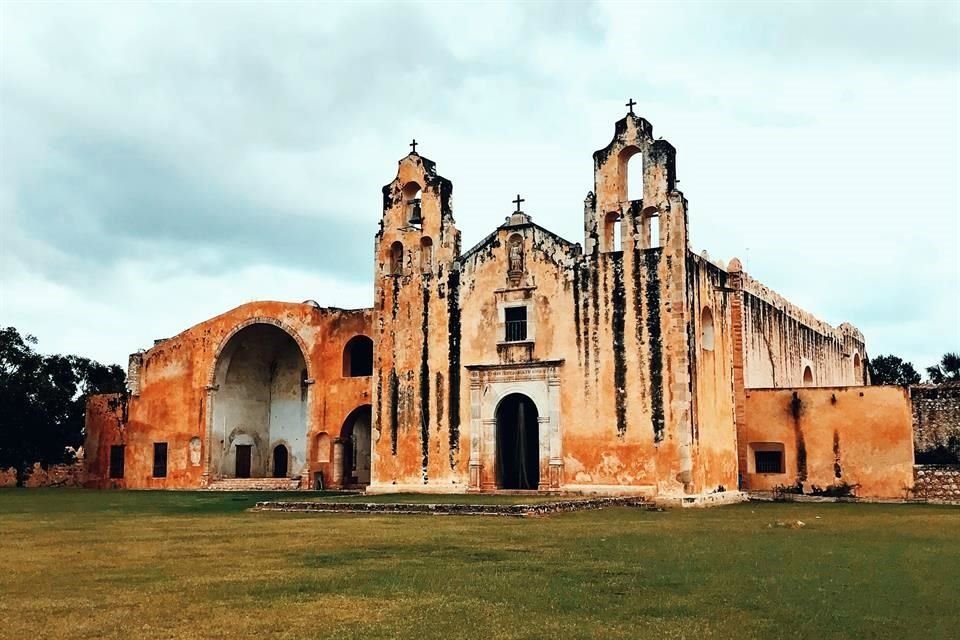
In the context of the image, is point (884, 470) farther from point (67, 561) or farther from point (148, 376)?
point (148, 376)

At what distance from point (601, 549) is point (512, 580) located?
280 cm

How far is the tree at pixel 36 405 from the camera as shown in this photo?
3256 centimetres

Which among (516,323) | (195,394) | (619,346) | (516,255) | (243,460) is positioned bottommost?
(243,460)

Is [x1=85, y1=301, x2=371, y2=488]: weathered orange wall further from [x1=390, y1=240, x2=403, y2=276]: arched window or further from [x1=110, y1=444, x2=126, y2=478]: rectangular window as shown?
[x1=390, y1=240, x2=403, y2=276]: arched window

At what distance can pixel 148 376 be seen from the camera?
32938 millimetres

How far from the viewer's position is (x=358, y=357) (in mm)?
31312

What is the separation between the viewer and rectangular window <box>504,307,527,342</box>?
78.6 feet

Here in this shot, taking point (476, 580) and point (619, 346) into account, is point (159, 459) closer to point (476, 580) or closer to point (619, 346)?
point (619, 346)

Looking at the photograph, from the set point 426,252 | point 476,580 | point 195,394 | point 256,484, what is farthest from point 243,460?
point 476,580

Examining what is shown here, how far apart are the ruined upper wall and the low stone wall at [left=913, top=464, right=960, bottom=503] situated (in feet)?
16.2

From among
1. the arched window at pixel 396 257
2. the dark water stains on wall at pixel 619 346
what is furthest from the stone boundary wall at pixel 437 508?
the arched window at pixel 396 257

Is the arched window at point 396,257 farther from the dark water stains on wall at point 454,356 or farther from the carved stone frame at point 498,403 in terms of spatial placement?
the carved stone frame at point 498,403

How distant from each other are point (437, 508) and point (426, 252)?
32.5ft

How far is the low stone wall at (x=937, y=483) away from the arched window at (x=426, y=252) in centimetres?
1306
